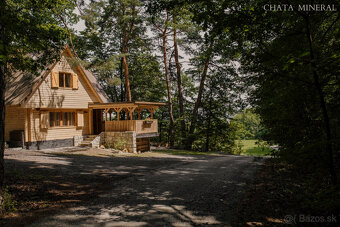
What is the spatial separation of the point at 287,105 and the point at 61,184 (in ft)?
22.4

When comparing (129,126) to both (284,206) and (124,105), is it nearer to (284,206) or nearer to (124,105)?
(124,105)

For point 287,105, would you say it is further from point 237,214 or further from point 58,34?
point 58,34

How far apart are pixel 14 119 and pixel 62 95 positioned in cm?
370

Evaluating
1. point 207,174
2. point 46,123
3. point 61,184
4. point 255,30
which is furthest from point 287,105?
point 46,123

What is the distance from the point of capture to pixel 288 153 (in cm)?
395

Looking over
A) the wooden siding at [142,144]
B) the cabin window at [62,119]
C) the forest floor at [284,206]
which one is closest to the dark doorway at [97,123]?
the cabin window at [62,119]

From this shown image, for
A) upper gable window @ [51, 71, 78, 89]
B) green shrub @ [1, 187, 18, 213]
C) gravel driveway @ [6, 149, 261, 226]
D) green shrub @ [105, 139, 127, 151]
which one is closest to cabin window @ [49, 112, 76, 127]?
upper gable window @ [51, 71, 78, 89]

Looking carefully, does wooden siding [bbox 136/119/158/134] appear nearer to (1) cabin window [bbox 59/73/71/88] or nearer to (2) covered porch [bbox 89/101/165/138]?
(2) covered porch [bbox 89/101/165/138]

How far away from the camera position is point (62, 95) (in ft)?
58.1

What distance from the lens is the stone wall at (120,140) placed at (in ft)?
58.2

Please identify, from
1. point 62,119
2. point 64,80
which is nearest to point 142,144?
point 62,119

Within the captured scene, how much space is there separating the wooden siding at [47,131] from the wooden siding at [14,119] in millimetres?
672

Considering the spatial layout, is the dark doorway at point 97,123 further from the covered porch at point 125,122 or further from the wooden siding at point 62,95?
the wooden siding at point 62,95

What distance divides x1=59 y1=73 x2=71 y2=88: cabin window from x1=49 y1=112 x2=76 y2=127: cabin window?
92.6 inches
